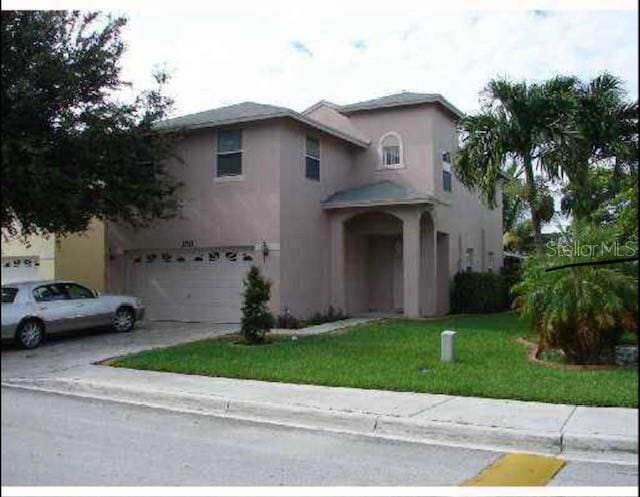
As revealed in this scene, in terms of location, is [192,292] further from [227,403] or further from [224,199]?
[227,403]

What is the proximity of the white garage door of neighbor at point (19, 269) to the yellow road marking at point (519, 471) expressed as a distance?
376 centimetres

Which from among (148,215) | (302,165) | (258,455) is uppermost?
(302,165)

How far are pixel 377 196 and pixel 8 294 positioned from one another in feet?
53.2

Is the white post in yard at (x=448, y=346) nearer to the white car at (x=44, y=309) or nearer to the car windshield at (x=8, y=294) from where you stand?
the white car at (x=44, y=309)

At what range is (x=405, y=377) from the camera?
30.2 ft

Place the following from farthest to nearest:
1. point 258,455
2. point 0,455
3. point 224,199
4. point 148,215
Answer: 1. point 224,199
2. point 148,215
3. point 258,455
4. point 0,455

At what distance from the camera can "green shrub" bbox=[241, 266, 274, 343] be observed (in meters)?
12.4

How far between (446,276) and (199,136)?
27.0 ft

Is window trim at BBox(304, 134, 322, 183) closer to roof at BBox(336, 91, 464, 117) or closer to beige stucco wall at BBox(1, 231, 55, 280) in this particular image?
roof at BBox(336, 91, 464, 117)

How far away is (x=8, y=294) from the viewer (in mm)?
2123

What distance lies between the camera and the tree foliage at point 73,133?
11.2ft

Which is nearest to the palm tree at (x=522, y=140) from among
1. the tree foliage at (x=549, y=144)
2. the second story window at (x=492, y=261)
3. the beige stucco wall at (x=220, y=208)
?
the tree foliage at (x=549, y=144)

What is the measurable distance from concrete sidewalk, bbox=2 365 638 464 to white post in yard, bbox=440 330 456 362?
1.90 m

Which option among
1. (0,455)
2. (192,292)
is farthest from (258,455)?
(192,292)
